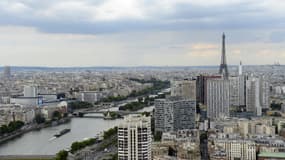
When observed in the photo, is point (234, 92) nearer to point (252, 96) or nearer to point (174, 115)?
point (252, 96)

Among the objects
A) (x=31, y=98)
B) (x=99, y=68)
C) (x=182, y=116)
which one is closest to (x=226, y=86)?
(x=182, y=116)

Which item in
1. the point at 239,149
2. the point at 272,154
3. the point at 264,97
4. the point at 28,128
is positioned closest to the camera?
the point at 272,154

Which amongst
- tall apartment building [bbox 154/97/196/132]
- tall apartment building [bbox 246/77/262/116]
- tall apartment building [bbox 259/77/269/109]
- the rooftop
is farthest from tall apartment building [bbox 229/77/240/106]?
the rooftop

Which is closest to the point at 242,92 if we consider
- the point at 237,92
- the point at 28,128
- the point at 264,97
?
the point at 237,92

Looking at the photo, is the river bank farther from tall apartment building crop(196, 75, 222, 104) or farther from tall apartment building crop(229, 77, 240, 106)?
tall apartment building crop(229, 77, 240, 106)

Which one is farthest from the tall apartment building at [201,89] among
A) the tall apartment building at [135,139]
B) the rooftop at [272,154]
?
the tall apartment building at [135,139]

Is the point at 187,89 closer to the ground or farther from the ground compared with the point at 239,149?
farther from the ground
